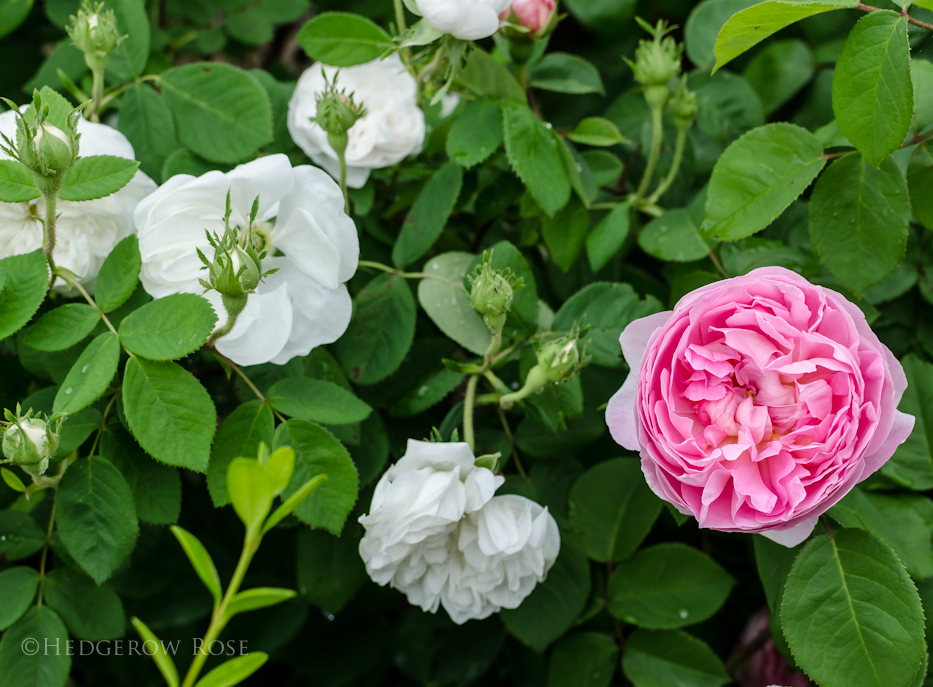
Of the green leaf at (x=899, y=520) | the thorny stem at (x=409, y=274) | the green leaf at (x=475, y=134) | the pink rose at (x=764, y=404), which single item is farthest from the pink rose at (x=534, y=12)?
the green leaf at (x=899, y=520)

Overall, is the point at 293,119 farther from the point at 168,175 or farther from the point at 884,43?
the point at 884,43

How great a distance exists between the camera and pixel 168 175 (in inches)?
34.6

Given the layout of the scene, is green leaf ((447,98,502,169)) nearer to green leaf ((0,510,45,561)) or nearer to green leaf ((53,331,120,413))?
green leaf ((53,331,120,413))

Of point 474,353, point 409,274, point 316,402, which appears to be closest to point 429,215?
point 409,274

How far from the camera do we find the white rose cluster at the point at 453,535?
70cm

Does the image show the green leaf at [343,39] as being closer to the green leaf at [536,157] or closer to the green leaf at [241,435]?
the green leaf at [536,157]

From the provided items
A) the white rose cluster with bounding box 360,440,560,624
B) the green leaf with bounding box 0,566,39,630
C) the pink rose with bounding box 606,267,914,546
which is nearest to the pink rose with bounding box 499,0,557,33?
the pink rose with bounding box 606,267,914,546

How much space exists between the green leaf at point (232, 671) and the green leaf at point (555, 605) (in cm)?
52

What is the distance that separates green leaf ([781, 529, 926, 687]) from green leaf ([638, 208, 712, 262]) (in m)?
0.36

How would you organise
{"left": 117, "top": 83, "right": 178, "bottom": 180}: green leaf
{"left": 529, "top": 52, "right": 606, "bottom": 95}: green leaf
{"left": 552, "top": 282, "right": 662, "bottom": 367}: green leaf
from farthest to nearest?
{"left": 529, "top": 52, "right": 606, "bottom": 95}: green leaf < {"left": 117, "top": 83, "right": 178, "bottom": 180}: green leaf < {"left": 552, "top": 282, "right": 662, "bottom": 367}: green leaf

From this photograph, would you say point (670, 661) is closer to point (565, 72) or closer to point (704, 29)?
point (565, 72)

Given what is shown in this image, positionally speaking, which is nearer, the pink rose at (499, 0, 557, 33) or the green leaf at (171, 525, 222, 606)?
the green leaf at (171, 525, 222, 606)

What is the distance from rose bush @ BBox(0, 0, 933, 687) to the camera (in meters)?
0.65

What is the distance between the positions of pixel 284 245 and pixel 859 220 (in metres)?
A: 0.62
